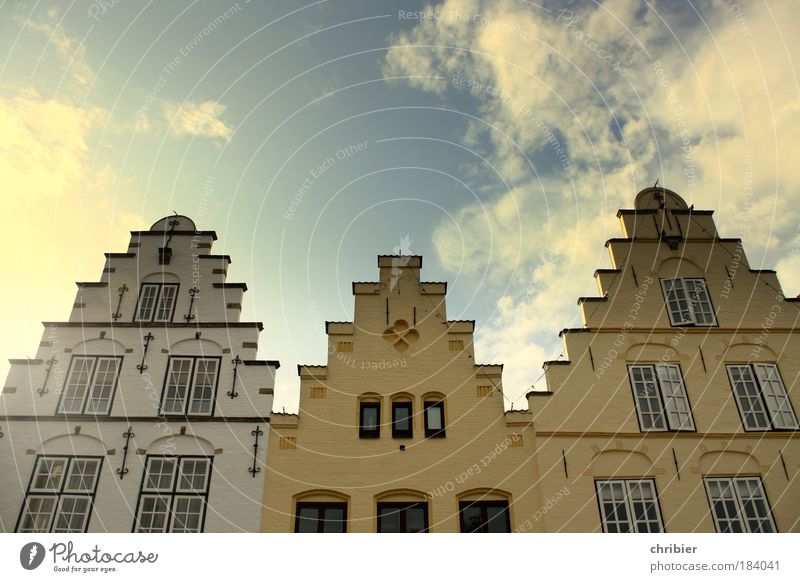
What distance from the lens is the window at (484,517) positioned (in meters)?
15.1

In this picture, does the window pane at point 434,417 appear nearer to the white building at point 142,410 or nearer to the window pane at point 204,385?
the white building at point 142,410

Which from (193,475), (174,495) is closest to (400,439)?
(193,475)

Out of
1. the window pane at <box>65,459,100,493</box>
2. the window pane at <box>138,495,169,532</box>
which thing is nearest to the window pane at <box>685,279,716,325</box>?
the window pane at <box>138,495,169,532</box>

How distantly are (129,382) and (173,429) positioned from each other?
6.26 ft

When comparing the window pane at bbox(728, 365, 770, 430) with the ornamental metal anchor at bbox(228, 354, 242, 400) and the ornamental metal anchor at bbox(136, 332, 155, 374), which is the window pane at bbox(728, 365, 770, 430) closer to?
the ornamental metal anchor at bbox(228, 354, 242, 400)

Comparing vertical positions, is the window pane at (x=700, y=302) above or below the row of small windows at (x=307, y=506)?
above

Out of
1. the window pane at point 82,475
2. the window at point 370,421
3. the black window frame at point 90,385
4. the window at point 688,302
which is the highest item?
the window at point 688,302

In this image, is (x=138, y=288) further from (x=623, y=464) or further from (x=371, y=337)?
(x=623, y=464)

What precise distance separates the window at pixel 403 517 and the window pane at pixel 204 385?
206 inches

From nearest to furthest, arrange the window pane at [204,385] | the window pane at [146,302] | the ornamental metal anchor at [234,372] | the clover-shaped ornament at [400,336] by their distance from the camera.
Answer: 1. the window pane at [204,385]
2. the ornamental metal anchor at [234,372]
3. the clover-shaped ornament at [400,336]
4. the window pane at [146,302]

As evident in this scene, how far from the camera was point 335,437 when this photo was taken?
52.9 ft

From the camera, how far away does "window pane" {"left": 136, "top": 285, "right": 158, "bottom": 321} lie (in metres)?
18.0

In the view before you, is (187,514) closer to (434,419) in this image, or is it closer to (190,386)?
(190,386)

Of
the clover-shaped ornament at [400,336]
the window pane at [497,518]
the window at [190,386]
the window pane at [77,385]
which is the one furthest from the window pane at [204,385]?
the window pane at [497,518]
